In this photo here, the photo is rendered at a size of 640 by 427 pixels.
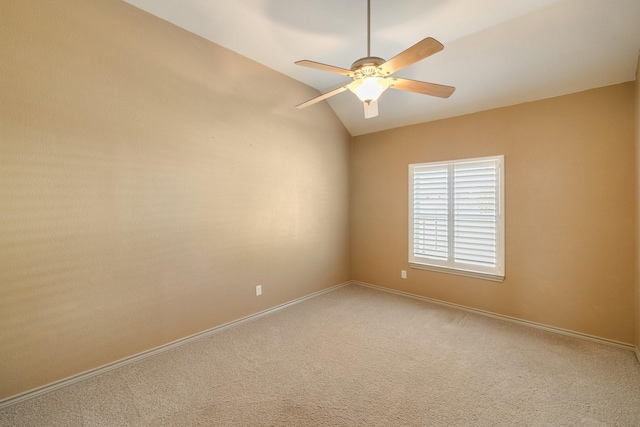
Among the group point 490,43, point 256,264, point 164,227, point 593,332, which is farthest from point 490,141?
point 164,227

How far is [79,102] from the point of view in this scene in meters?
2.16

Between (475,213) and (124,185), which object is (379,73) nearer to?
(124,185)

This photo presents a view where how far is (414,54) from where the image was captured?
174 cm

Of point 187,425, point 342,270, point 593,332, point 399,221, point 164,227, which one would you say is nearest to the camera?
point 187,425

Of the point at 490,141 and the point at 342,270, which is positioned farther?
the point at 342,270

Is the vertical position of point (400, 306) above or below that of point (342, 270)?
below

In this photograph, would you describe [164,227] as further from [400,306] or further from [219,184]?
[400,306]

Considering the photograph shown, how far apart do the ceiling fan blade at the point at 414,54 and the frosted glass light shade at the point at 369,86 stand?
71mm

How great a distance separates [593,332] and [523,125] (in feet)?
7.49

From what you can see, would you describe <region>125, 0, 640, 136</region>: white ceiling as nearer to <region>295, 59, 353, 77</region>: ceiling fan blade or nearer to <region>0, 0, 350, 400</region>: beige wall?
<region>0, 0, 350, 400</region>: beige wall

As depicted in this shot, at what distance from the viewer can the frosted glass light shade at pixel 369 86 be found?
199 centimetres

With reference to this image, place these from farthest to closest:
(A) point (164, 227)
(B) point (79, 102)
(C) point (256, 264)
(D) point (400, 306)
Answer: (D) point (400, 306)
(C) point (256, 264)
(A) point (164, 227)
(B) point (79, 102)

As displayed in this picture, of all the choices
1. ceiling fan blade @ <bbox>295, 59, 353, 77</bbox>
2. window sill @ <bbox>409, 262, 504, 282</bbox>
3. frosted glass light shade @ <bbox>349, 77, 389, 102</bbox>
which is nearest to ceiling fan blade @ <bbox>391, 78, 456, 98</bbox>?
frosted glass light shade @ <bbox>349, 77, 389, 102</bbox>

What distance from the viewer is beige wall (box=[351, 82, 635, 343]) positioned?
107 inches
